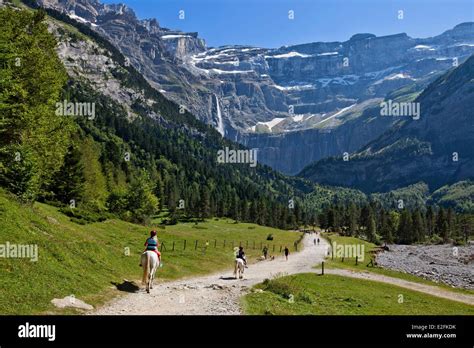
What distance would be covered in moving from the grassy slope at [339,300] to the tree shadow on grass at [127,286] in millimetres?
7495

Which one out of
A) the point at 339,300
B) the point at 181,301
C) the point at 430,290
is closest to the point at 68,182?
the point at 339,300

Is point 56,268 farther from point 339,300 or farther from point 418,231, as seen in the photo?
point 418,231

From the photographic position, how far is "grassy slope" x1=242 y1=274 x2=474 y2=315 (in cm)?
2691

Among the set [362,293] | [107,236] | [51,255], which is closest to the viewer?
[51,255]

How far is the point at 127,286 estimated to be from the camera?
28734 millimetres

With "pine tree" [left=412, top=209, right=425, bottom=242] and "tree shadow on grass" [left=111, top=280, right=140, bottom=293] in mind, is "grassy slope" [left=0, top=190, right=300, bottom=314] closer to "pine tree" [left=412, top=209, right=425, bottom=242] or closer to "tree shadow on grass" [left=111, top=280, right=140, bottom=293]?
"tree shadow on grass" [left=111, top=280, right=140, bottom=293]

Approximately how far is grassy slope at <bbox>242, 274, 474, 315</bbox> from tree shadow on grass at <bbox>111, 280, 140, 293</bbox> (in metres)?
7.50

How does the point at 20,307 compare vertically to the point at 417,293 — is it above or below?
above

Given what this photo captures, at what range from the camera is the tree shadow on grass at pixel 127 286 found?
90.7 feet

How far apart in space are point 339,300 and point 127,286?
57.1ft
